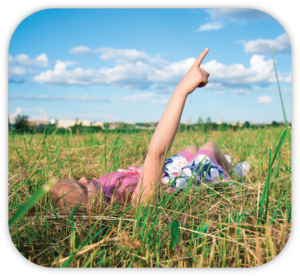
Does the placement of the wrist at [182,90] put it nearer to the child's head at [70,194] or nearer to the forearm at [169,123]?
the forearm at [169,123]

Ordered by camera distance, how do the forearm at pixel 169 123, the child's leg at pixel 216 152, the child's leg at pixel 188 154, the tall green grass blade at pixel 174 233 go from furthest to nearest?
the child's leg at pixel 188 154 < the child's leg at pixel 216 152 < the forearm at pixel 169 123 < the tall green grass blade at pixel 174 233

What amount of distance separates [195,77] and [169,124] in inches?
12.8

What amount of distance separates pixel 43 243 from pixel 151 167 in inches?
25.4

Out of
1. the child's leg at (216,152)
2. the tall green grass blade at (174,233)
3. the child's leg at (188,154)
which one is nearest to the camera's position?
the tall green grass blade at (174,233)

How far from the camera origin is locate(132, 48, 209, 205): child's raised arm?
1.18m

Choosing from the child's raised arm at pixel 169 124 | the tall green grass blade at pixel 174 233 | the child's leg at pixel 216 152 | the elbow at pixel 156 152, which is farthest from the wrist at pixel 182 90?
the child's leg at pixel 216 152

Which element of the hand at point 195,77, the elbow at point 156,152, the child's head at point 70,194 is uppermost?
the hand at point 195,77

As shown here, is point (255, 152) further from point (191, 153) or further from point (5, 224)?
point (5, 224)

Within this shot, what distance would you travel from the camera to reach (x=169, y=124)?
118 cm

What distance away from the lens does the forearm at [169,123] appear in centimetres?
118

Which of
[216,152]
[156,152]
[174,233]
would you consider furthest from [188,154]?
[174,233]

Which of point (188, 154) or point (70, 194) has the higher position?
point (188, 154)

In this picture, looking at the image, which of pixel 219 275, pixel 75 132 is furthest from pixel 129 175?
pixel 75 132

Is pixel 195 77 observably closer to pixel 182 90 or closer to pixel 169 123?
pixel 182 90
